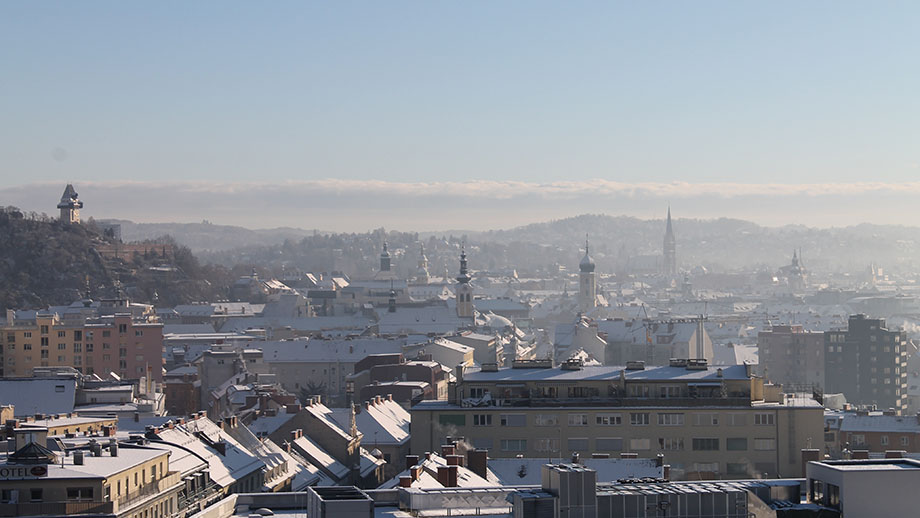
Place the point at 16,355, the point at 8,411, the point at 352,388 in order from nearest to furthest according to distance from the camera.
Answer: the point at 8,411 → the point at 352,388 → the point at 16,355

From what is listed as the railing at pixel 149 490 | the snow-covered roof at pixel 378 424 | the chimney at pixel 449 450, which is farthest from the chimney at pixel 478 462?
the snow-covered roof at pixel 378 424

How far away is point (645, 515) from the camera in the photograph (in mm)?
22594

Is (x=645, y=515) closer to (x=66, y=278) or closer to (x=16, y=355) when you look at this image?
(x=16, y=355)

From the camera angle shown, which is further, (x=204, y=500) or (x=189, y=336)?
(x=189, y=336)

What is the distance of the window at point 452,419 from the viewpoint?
45.2 meters

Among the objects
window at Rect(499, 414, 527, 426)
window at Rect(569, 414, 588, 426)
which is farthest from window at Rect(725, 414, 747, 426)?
window at Rect(499, 414, 527, 426)

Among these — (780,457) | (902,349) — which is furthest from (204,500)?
(902,349)

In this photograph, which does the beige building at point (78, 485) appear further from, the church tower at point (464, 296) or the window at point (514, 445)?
the church tower at point (464, 296)

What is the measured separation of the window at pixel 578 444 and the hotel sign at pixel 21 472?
16.0m

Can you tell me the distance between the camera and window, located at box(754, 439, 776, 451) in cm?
4409

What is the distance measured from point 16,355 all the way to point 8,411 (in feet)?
128

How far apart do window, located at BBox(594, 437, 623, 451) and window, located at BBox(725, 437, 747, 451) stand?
260 centimetres

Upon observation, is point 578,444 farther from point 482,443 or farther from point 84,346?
point 84,346

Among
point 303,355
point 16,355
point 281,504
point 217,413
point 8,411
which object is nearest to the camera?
point 281,504
